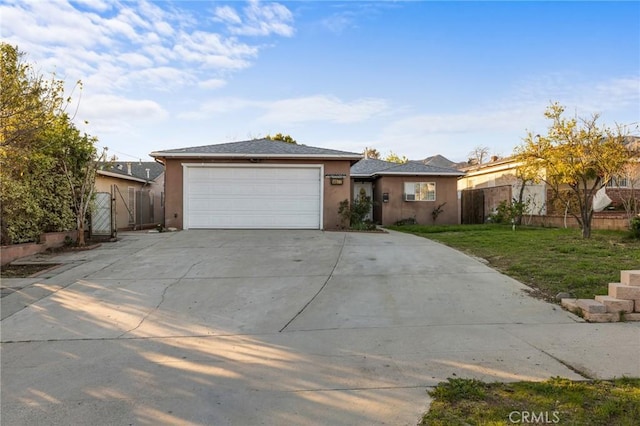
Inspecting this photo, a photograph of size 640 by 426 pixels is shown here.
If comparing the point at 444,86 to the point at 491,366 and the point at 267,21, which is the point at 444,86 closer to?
the point at 267,21

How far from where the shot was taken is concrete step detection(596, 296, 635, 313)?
5.14 metres

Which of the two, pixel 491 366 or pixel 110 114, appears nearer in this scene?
pixel 491 366

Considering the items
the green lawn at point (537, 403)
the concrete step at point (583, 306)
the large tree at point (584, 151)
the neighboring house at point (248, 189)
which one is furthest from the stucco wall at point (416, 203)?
the green lawn at point (537, 403)

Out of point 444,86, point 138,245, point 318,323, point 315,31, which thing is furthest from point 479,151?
point 318,323

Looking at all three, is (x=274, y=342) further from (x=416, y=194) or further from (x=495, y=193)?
(x=495, y=193)

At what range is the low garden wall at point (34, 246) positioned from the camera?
29.4 ft

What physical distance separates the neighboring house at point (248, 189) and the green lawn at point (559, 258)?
4.95m

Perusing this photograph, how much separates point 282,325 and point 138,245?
7512mm

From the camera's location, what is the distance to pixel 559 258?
27.7 feet

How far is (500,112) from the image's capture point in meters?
15.7

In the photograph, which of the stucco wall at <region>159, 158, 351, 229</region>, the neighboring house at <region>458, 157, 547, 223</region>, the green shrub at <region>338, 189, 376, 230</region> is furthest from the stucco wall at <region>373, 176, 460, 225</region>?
the stucco wall at <region>159, 158, 351, 229</region>

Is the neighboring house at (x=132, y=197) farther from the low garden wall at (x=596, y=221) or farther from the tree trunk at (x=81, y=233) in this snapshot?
the low garden wall at (x=596, y=221)

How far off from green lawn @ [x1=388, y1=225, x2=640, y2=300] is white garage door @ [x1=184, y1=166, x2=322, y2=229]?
5213 millimetres

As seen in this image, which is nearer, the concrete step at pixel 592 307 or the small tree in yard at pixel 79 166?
the concrete step at pixel 592 307
